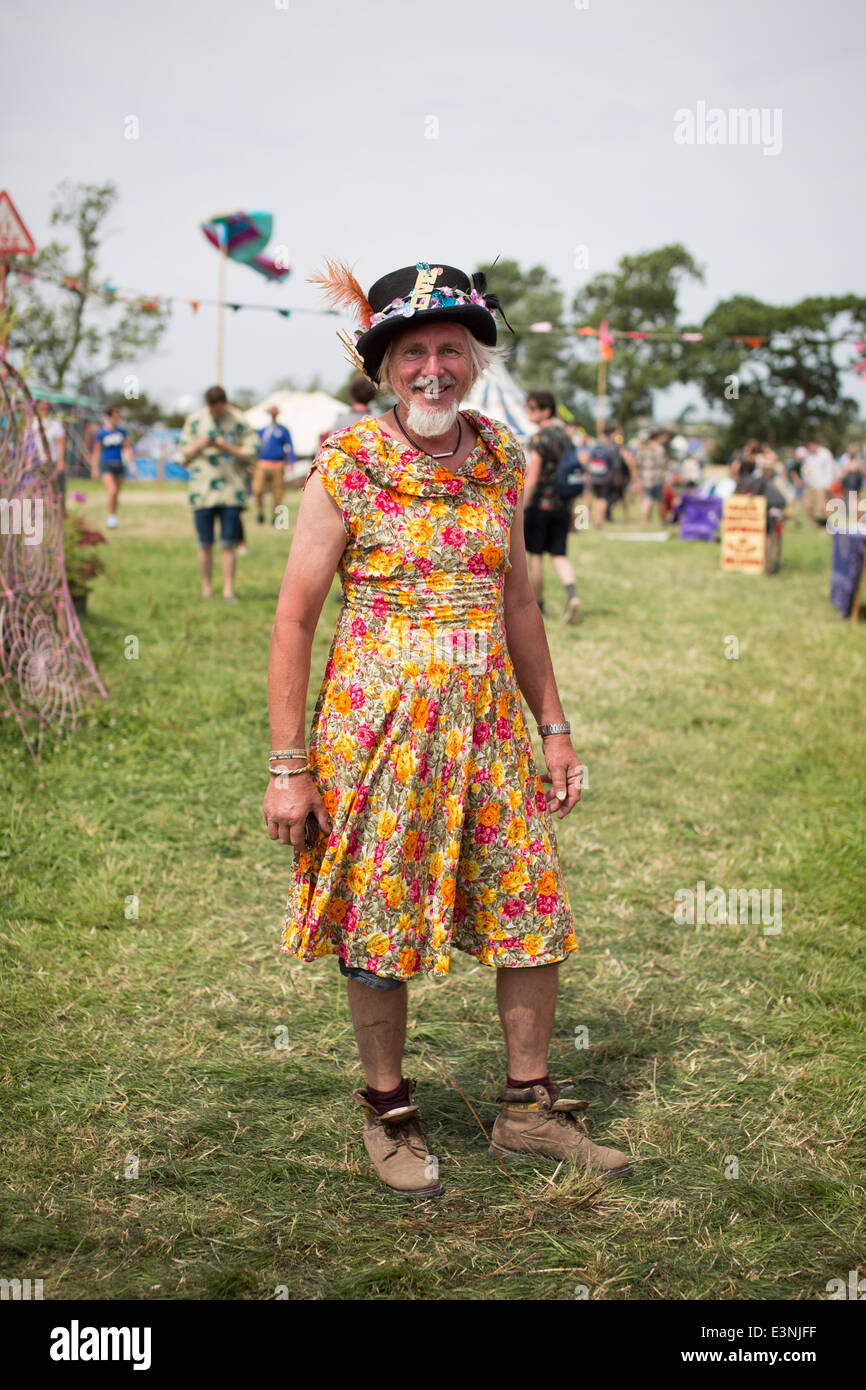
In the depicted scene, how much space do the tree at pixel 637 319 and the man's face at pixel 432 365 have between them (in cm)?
6442

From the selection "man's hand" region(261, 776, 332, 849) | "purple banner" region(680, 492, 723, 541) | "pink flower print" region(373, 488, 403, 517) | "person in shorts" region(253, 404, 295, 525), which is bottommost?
"man's hand" region(261, 776, 332, 849)

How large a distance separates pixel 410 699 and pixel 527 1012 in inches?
31.3

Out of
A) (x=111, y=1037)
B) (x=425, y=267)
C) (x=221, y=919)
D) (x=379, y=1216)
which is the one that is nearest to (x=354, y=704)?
(x=425, y=267)

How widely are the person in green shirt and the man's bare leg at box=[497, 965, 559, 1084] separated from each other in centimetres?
702

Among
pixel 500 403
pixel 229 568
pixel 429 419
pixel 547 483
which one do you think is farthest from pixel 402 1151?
pixel 500 403

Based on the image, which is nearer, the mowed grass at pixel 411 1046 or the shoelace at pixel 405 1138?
the mowed grass at pixel 411 1046

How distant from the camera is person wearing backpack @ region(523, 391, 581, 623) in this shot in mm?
9000

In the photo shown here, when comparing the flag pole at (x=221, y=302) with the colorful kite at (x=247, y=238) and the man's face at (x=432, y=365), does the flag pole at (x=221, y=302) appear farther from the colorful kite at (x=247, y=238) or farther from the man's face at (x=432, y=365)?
the man's face at (x=432, y=365)

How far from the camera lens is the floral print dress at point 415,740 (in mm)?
2463

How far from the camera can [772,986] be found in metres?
3.75

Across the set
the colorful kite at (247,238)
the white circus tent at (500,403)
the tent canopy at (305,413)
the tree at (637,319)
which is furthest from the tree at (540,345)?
the colorful kite at (247,238)

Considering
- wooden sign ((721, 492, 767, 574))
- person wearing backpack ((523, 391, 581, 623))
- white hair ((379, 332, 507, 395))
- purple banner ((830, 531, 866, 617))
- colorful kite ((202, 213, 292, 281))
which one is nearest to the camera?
white hair ((379, 332, 507, 395))

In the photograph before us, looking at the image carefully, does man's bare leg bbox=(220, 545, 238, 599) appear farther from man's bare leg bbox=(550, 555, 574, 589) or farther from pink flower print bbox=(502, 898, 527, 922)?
pink flower print bbox=(502, 898, 527, 922)

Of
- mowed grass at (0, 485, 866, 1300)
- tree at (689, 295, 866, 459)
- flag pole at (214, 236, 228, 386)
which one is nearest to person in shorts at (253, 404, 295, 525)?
flag pole at (214, 236, 228, 386)
